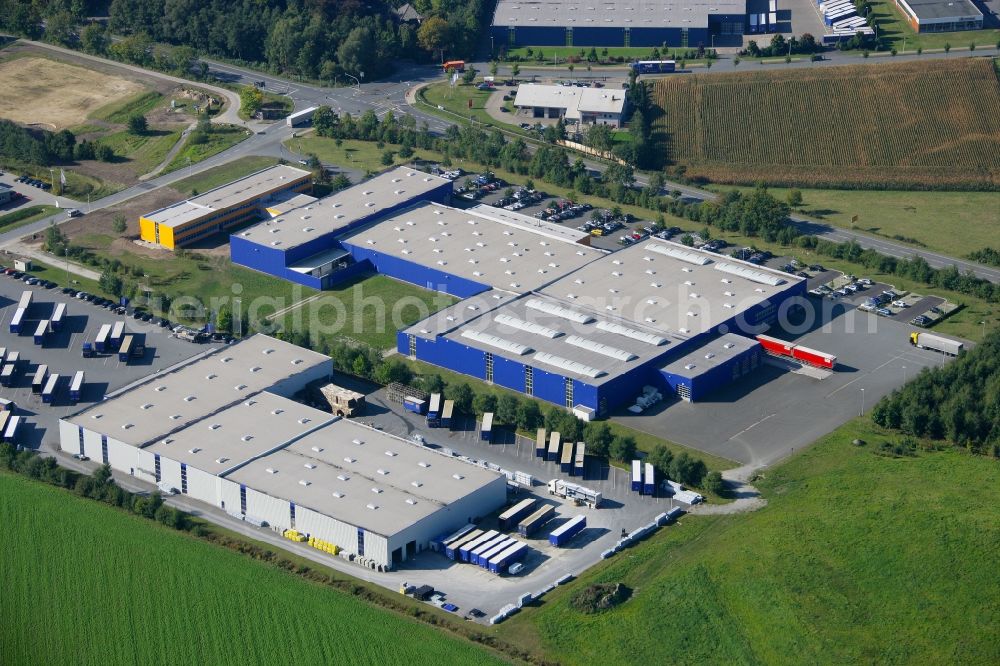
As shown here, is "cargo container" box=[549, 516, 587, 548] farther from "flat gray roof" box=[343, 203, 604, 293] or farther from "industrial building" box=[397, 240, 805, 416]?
"flat gray roof" box=[343, 203, 604, 293]

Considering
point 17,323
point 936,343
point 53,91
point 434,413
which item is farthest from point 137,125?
point 936,343

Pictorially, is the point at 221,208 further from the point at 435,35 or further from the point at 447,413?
the point at 435,35

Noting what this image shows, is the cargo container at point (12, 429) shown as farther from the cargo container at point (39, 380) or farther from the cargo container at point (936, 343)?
the cargo container at point (936, 343)

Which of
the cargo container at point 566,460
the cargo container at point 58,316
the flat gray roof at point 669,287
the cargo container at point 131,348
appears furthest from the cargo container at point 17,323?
the cargo container at point 566,460

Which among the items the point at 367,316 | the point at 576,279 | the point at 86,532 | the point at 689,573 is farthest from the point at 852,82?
the point at 86,532

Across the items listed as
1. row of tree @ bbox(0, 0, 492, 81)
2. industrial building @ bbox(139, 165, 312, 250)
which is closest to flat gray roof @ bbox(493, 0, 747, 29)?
row of tree @ bbox(0, 0, 492, 81)
